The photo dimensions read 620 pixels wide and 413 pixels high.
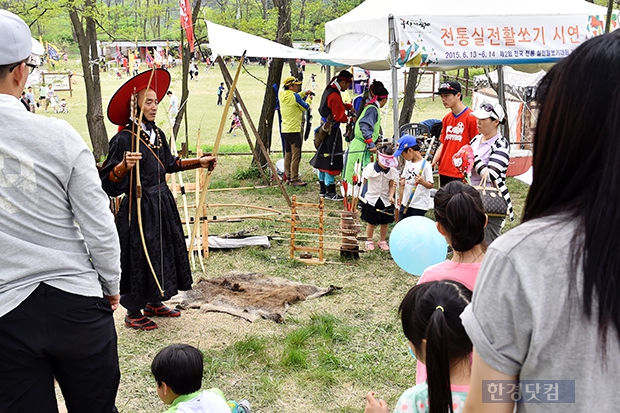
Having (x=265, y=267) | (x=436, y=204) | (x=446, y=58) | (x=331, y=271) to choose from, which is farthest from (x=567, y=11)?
(x=436, y=204)

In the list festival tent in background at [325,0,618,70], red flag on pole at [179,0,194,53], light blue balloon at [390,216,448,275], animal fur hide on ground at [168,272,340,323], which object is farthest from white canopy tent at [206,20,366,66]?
light blue balloon at [390,216,448,275]

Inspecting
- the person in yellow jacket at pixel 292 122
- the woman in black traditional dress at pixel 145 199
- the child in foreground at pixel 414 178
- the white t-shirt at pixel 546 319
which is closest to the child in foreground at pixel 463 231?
the white t-shirt at pixel 546 319

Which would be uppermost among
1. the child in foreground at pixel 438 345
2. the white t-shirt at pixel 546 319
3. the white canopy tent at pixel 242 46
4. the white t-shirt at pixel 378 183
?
the white canopy tent at pixel 242 46

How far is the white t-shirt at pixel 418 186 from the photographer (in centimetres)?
571

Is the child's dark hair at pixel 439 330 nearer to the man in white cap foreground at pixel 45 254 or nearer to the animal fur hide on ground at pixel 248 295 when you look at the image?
the man in white cap foreground at pixel 45 254

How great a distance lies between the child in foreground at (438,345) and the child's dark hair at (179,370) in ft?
3.44

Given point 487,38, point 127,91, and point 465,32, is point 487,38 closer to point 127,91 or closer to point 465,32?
point 465,32

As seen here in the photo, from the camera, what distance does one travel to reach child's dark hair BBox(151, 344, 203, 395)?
253 centimetres

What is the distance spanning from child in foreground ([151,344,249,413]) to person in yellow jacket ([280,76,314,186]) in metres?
7.02

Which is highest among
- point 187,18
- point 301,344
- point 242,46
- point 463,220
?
point 187,18

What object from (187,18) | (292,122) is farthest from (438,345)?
(292,122)

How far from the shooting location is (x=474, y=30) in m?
6.18

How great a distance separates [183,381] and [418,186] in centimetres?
381

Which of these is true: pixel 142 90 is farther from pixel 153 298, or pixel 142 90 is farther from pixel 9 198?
pixel 9 198
